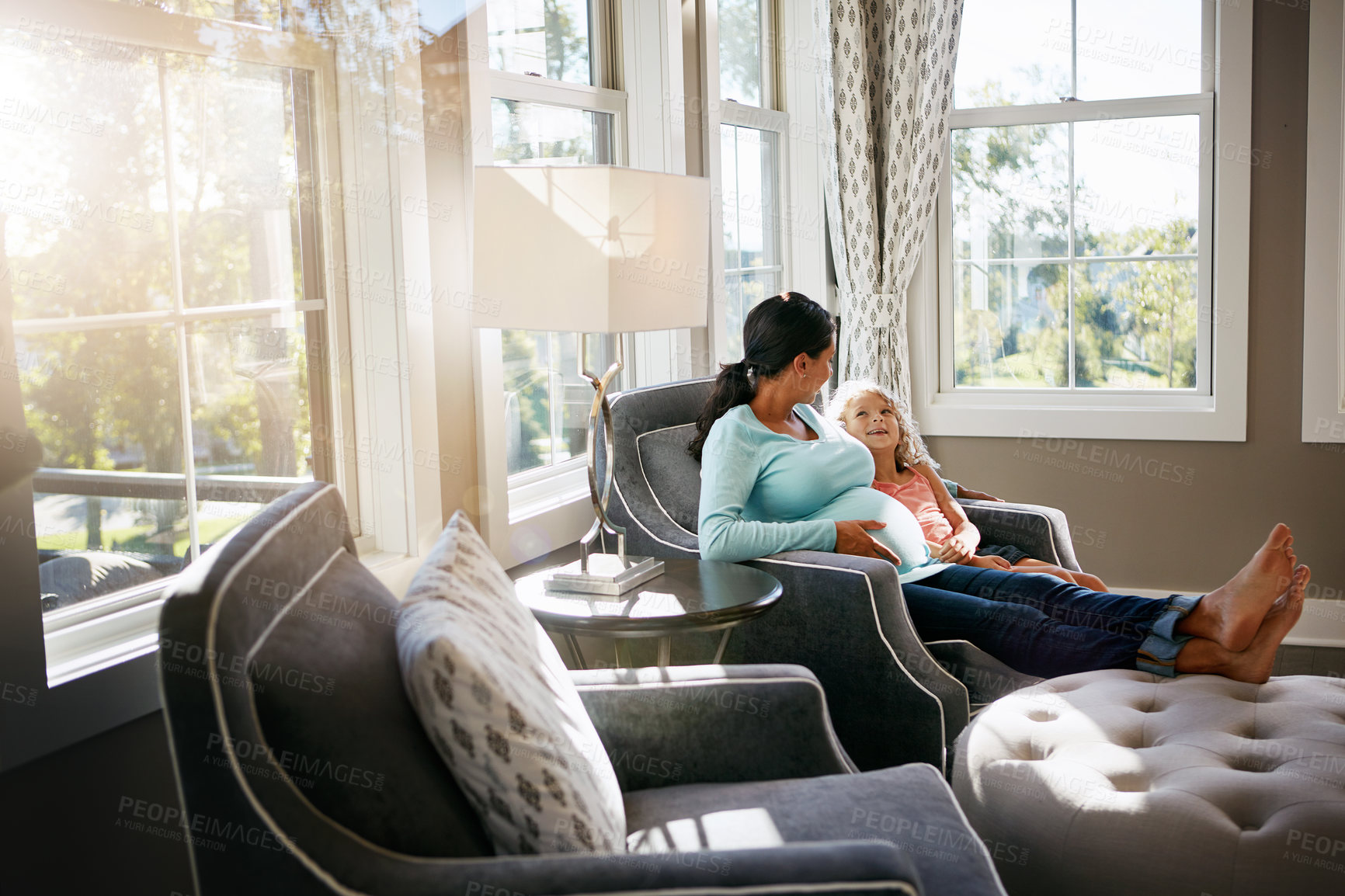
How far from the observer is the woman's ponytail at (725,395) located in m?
2.53

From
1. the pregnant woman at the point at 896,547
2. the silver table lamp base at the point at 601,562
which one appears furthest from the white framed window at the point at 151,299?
the pregnant woman at the point at 896,547

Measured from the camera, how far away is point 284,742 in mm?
928

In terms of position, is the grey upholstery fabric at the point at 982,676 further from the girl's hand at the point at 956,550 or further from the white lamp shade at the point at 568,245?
→ the white lamp shade at the point at 568,245

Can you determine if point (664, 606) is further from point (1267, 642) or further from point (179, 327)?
point (1267, 642)

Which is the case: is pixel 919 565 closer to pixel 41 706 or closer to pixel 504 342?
pixel 504 342

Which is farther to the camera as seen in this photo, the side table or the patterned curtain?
the patterned curtain

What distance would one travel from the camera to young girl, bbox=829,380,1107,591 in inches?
A: 107

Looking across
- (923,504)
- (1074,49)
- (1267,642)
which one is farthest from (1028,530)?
(1074,49)

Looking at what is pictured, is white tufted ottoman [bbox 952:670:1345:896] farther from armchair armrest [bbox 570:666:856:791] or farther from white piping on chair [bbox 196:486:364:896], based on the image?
white piping on chair [bbox 196:486:364:896]

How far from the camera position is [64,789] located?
141 centimetres

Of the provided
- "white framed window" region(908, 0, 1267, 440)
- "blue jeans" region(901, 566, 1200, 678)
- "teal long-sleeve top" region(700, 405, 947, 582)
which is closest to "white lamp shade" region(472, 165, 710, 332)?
"teal long-sleeve top" region(700, 405, 947, 582)

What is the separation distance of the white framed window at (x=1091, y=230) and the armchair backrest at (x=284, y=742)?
135 inches

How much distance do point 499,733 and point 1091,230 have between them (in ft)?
11.8

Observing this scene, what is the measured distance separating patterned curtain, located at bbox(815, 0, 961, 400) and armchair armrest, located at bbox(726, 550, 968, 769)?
202cm
